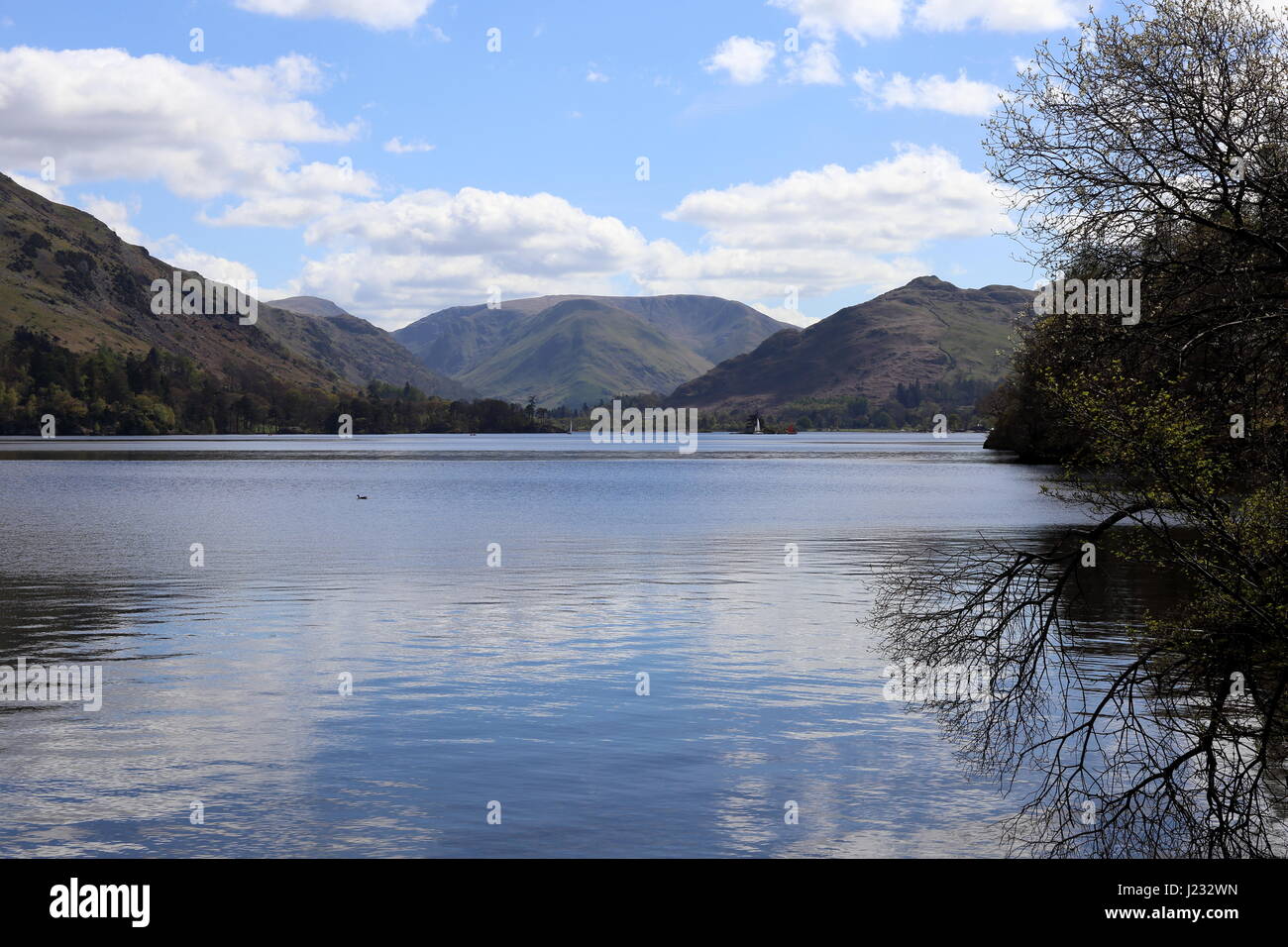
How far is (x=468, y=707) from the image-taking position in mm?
25078

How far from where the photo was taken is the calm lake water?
17453mm

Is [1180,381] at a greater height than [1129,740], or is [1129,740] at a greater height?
[1180,381]

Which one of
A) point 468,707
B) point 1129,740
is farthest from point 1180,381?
point 468,707

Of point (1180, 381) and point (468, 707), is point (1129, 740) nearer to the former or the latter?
point (1180, 381)

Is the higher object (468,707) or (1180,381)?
(1180,381)

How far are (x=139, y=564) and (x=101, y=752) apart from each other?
34.5 meters

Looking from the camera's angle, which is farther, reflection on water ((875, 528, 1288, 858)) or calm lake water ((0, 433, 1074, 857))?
reflection on water ((875, 528, 1288, 858))

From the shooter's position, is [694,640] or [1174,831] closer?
[1174,831]

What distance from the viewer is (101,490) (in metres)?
112

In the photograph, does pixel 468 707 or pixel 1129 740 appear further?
pixel 468 707

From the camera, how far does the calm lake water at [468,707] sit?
17453 mm

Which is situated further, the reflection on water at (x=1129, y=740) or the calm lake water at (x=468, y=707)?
the reflection on water at (x=1129, y=740)
